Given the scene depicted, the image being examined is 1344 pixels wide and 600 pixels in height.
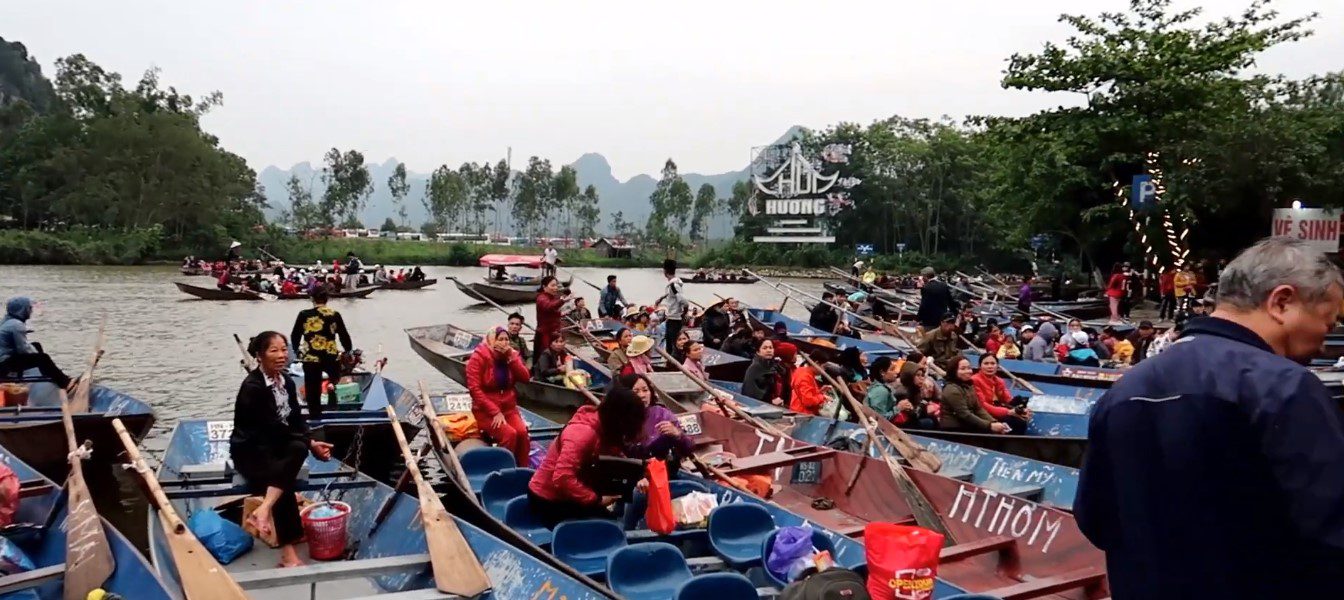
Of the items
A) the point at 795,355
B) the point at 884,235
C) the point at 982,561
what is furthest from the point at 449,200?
the point at 982,561

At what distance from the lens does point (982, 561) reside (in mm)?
6277

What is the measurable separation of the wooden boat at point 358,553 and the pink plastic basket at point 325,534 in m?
0.18

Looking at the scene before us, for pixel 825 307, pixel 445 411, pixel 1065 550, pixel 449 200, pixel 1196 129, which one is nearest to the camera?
pixel 1065 550

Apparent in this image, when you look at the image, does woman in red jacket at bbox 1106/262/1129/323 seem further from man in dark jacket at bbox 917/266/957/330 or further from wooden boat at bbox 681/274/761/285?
wooden boat at bbox 681/274/761/285

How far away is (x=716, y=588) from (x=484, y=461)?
360cm

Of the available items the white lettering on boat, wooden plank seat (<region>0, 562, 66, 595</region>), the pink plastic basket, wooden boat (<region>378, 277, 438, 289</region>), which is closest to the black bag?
the white lettering on boat

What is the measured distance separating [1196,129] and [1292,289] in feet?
77.9

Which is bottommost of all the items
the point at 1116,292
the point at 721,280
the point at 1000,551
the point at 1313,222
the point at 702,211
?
the point at 721,280

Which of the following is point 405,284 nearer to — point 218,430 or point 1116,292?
point 1116,292

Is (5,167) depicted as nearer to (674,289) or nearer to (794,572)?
(674,289)

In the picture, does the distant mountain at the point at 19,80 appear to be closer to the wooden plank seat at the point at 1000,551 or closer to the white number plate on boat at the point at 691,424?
the white number plate on boat at the point at 691,424

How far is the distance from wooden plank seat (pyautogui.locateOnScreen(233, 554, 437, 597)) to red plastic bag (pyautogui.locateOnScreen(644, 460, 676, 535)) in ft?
4.70

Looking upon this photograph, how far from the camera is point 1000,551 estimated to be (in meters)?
6.19

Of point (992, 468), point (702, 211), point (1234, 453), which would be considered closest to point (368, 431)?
point (992, 468)
